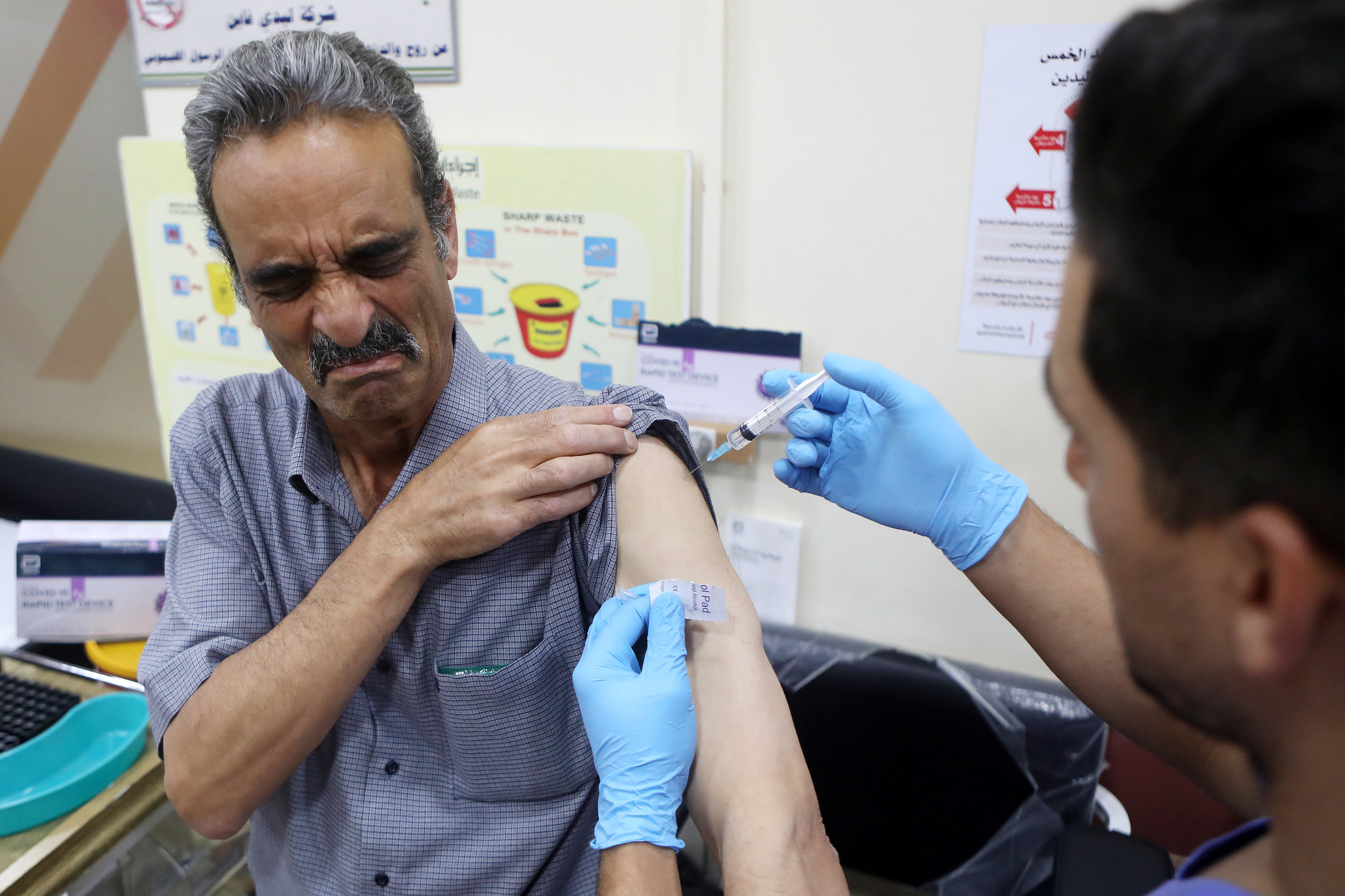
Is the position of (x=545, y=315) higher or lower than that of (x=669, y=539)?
higher

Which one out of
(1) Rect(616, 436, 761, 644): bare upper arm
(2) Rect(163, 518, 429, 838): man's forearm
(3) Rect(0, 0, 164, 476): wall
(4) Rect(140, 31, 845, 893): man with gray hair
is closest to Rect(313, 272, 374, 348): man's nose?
(4) Rect(140, 31, 845, 893): man with gray hair

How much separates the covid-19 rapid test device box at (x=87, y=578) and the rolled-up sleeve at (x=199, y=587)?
0.64 meters

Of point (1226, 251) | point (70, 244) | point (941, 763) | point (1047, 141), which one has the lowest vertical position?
point (941, 763)

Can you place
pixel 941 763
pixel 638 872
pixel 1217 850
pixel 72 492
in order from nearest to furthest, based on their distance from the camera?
pixel 1217 850 < pixel 638 872 < pixel 941 763 < pixel 72 492

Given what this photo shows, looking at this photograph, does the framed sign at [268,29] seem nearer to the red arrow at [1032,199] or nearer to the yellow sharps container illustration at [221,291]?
the yellow sharps container illustration at [221,291]

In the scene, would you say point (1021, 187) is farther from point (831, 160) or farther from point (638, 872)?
point (638, 872)

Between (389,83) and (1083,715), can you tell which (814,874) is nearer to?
(1083,715)

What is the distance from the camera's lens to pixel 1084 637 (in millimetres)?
970

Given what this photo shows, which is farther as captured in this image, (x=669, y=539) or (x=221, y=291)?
(x=221, y=291)

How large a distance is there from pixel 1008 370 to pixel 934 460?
1.82ft

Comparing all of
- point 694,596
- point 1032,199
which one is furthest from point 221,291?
point 1032,199

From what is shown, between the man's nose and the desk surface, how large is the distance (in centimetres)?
90

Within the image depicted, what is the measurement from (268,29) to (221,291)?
0.72 metres

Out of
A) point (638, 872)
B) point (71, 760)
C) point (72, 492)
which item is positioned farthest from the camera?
point (72, 492)
